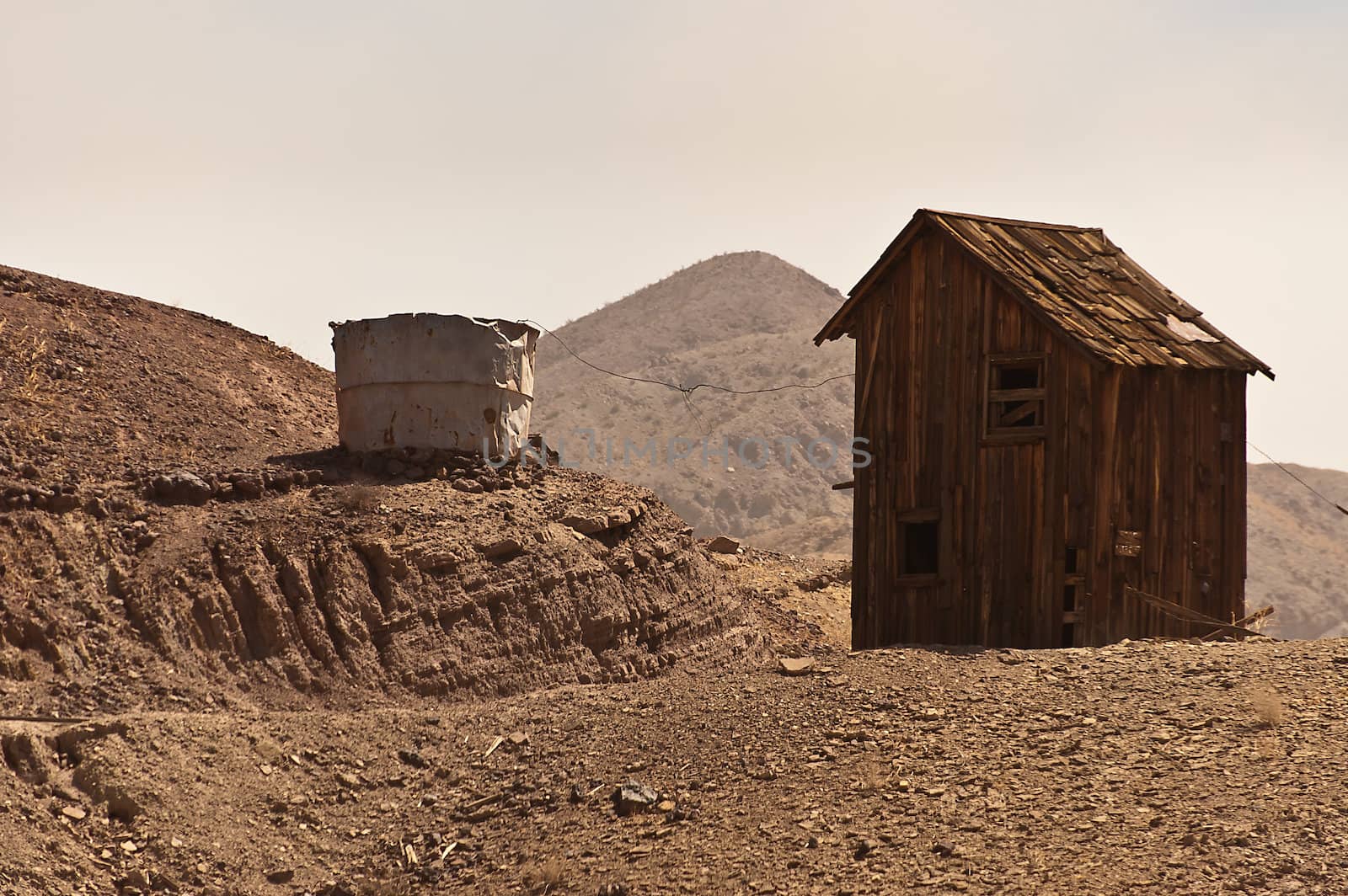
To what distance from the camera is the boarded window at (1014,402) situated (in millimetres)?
17375

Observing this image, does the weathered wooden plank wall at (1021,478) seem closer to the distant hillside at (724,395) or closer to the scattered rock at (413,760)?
the scattered rock at (413,760)

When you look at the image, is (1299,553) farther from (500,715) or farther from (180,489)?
(180,489)

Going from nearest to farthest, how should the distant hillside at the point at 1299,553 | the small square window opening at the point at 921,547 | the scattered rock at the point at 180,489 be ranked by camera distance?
the scattered rock at the point at 180,489 → the small square window opening at the point at 921,547 → the distant hillside at the point at 1299,553

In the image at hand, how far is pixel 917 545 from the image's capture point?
61.7ft

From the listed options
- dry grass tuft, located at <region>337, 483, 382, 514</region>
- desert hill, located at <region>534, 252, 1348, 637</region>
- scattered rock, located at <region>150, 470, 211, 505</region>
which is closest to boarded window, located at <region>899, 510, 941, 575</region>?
dry grass tuft, located at <region>337, 483, 382, 514</region>

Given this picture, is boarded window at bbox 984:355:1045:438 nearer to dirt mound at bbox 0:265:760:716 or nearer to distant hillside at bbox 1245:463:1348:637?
dirt mound at bbox 0:265:760:716

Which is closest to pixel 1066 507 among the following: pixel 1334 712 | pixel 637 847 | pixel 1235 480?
pixel 1235 480

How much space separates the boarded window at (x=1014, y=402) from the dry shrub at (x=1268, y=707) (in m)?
4.71

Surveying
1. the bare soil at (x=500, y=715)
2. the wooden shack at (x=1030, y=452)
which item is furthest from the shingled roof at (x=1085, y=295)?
the bare soil at (x=500, y=715)

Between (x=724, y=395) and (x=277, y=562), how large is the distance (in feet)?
176

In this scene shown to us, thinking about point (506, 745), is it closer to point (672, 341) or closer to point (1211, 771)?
point (1211, 771)

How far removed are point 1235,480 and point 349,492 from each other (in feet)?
34.6

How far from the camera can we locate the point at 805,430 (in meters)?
63.9

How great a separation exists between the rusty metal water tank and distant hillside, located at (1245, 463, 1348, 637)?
4138 centimetres
